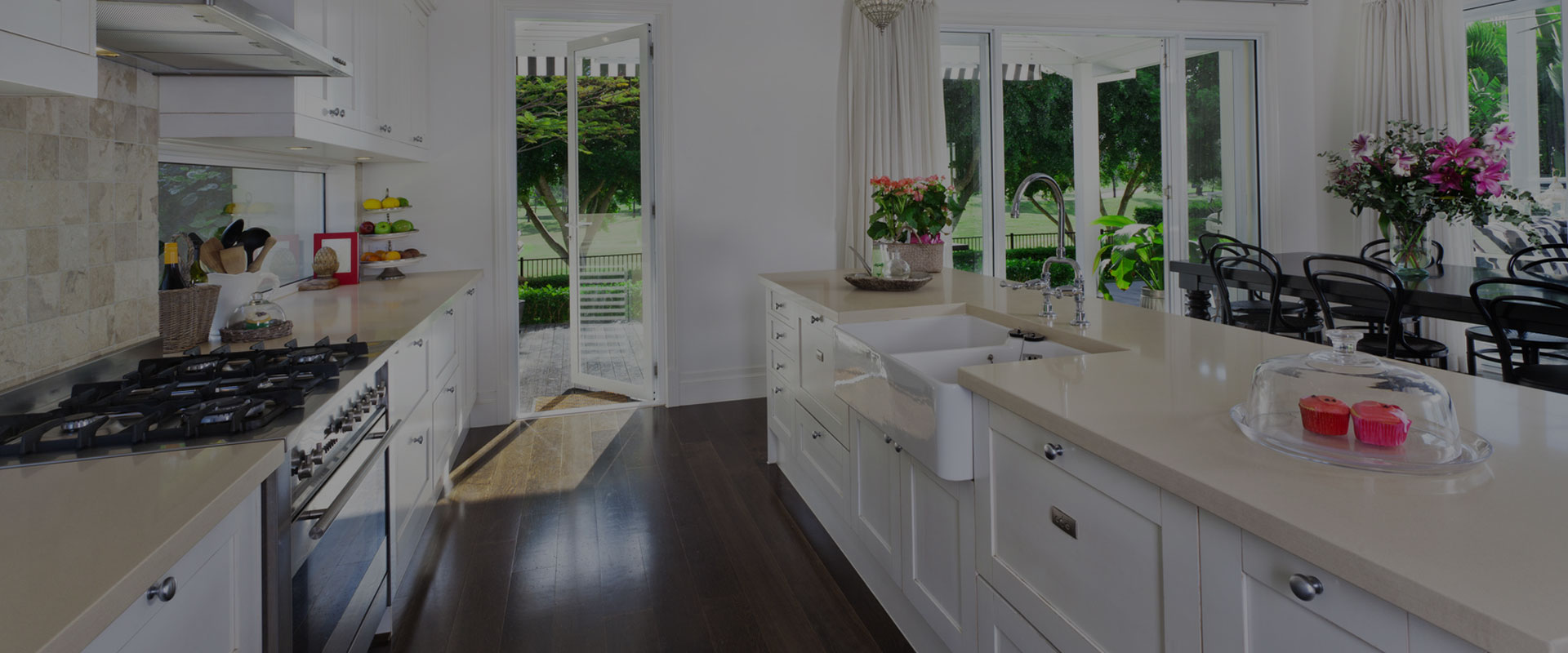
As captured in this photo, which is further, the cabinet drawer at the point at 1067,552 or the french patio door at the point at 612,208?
the french patio door at the point at 612,208

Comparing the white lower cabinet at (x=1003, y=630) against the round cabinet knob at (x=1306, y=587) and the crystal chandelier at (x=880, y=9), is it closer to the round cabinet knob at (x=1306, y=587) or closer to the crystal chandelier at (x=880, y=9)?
the round cabinet knob at (x=1306, y=587)

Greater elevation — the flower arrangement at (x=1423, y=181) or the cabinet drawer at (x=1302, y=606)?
the flower arrangement at (x=1423, y=181)

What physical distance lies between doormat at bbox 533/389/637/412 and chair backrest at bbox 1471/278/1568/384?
162 inches

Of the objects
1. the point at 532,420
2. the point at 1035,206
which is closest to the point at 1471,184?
the point at 1035,206

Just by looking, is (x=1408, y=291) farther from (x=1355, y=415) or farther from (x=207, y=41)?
(x=207, y=41)

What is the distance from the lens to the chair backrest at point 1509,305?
289cm

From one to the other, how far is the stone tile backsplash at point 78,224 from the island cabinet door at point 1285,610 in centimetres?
219

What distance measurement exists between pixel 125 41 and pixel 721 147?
318 cm

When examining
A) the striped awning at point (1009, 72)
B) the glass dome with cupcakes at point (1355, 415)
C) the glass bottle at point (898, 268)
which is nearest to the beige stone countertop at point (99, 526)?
the glass dome with cupcakes at point (1355, 415)

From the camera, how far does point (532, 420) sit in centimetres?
476

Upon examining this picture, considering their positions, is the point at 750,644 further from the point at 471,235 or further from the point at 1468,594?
the point at 471,235

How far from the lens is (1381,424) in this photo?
3.53 feet

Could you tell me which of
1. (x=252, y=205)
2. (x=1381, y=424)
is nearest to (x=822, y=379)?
(x=1381, y=424)

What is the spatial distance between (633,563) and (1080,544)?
1.75m
